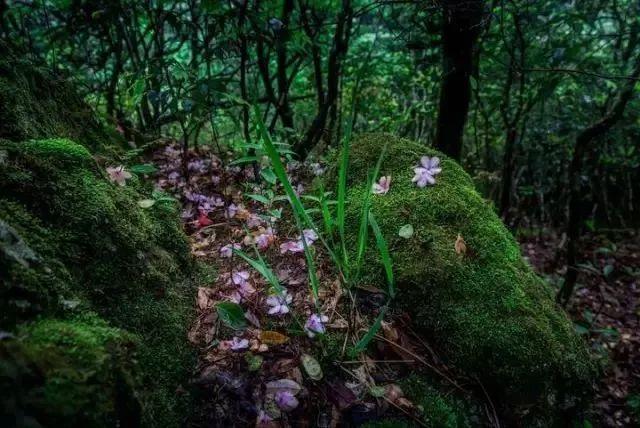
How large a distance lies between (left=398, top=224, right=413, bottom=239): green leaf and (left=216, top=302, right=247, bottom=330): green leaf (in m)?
0.91

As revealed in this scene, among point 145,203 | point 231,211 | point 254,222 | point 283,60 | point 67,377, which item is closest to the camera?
point 67,377

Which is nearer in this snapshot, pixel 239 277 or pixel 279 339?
pixel 279 339

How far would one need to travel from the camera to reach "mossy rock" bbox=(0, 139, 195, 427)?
3.64ft

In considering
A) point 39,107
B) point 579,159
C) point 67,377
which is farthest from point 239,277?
point 579,159

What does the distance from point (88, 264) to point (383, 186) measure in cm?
159

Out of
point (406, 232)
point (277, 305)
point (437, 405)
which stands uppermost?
point (406, 232)

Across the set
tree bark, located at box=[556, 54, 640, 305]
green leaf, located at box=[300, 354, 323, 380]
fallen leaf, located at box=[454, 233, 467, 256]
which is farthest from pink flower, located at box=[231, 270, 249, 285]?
tree bark, located at box=[556, 54, 640, 305]

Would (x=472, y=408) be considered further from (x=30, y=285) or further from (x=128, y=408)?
(x=30, y=285)

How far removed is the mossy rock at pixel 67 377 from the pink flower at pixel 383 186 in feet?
5.26

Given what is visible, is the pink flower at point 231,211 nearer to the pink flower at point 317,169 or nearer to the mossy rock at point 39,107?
A: the pink flower at point 317,169

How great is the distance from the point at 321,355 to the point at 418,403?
0.42 meters

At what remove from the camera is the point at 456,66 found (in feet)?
9.56

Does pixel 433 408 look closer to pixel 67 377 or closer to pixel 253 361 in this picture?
pixel 253 361

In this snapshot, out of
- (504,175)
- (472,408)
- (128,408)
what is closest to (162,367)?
(128,408)
